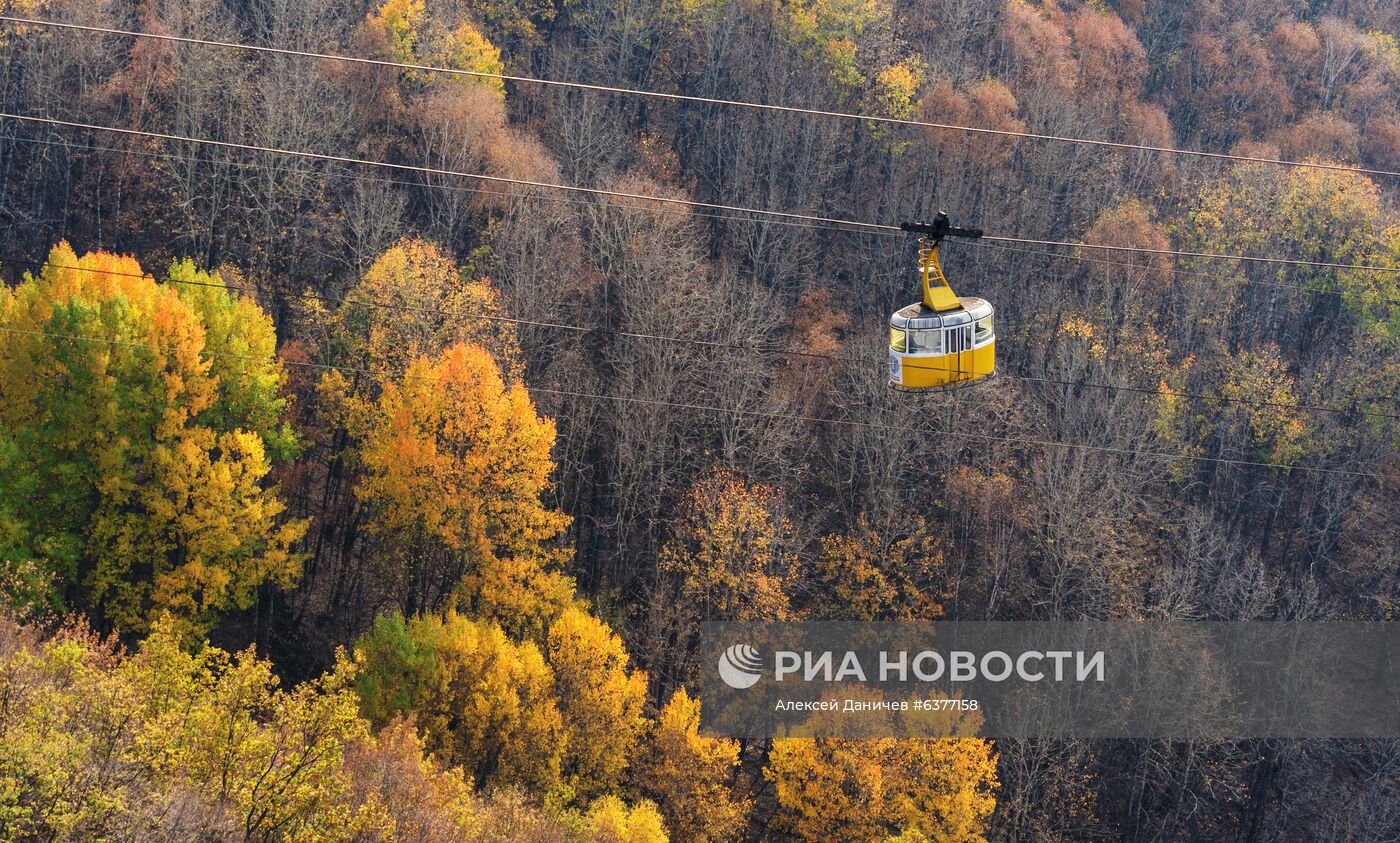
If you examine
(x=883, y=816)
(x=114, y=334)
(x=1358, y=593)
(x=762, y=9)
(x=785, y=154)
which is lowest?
(x=883, y=816)

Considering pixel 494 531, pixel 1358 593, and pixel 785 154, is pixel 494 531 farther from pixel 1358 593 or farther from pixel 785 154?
pixel 1358 593

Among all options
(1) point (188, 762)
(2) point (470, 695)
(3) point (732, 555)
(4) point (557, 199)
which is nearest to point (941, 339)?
(1) point (188, 762)

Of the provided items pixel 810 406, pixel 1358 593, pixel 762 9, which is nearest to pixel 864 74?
pixel 762 9

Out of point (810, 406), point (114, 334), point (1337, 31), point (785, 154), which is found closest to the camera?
point (114, 334)

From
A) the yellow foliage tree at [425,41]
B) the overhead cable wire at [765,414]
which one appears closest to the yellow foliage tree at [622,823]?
the overhead cable wire at [765,414]

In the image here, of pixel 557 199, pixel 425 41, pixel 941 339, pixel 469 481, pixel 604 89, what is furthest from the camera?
pixel 425 41

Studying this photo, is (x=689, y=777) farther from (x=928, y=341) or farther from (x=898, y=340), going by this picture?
(x=928, y=341)
